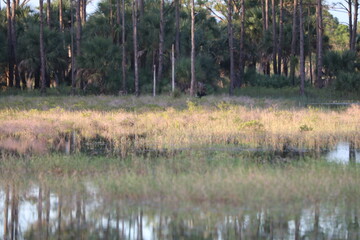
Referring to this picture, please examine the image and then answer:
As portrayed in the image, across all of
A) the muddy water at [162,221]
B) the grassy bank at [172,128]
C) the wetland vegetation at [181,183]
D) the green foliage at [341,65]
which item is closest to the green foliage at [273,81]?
the green foliage at [341,65]

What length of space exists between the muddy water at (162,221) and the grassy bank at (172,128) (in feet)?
19.4

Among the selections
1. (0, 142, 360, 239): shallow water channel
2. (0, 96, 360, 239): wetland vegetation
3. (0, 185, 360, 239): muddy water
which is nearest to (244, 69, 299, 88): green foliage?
(0, 96, 360, 239): wetland vegetation

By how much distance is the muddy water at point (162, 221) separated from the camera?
302 inches

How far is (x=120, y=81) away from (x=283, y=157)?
31726 millimetres

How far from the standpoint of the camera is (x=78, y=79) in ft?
143

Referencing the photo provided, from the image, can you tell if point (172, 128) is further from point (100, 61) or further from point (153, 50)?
point (153, 50)

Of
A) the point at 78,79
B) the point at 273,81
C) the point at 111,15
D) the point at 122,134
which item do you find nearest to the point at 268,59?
the point at 273,81

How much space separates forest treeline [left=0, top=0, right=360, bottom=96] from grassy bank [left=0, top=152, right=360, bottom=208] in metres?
27.0

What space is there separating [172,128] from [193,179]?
1043 centimetres

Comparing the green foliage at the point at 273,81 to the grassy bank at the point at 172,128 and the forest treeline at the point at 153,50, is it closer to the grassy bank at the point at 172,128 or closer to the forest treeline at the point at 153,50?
the forest treeline at the point at 153,50

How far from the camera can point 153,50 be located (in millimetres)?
48844

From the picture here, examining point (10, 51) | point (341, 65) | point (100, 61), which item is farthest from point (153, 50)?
point (341, 65)

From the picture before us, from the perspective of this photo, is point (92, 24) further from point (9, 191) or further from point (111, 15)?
point (9, 191)

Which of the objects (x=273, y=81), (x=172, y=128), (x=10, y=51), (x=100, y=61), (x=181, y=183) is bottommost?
(x=181, y=183)
